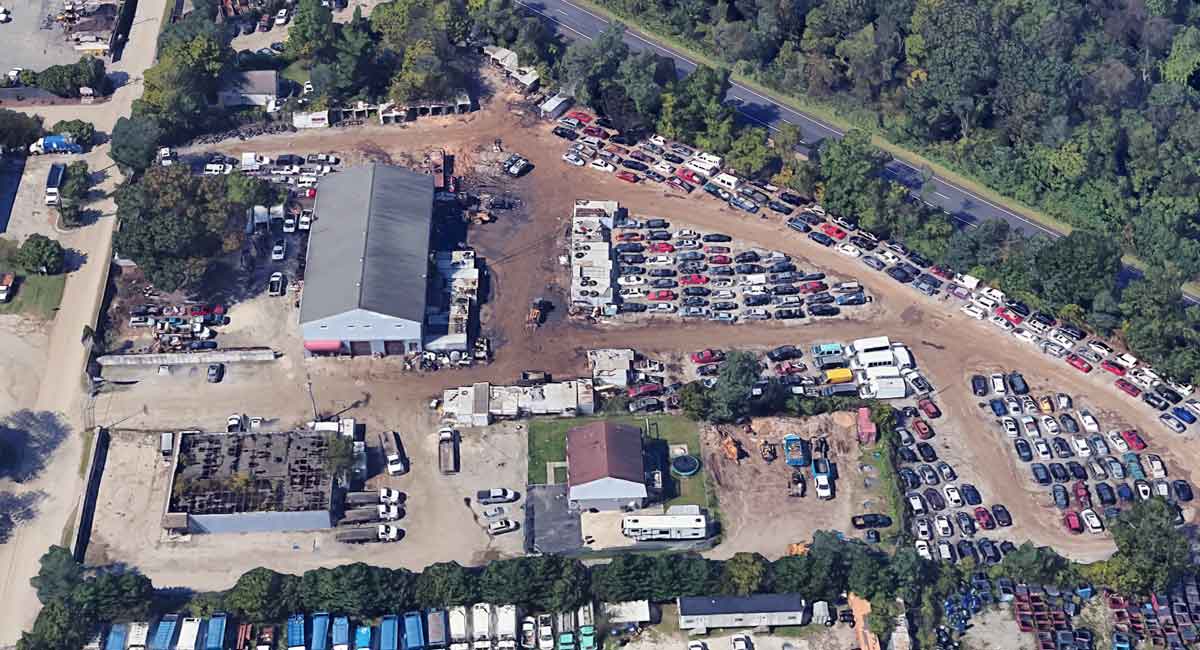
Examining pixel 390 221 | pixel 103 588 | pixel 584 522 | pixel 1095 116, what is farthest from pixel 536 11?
pixel 103 588

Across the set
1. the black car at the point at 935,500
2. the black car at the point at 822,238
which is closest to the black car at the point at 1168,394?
the black car at the point at 935,500

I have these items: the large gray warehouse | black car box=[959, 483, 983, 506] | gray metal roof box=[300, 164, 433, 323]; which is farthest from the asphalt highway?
the large gray warehouse

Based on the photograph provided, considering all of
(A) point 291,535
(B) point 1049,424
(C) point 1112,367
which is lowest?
(A) point 291,535

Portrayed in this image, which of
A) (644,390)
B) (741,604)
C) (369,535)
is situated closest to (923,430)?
(644,390)

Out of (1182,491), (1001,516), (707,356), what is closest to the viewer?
(1001,516)

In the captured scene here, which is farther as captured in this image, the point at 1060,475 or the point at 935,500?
the point at 1060,475

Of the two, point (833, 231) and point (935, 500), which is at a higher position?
point (833, 231)

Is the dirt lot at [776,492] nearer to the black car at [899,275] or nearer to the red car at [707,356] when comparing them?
the red car at [707,356]

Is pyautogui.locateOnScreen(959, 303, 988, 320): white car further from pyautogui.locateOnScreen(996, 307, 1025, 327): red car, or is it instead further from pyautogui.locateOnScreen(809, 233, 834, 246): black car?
pyautogui.locateOnScreen(809, 233, 834, 246): black car

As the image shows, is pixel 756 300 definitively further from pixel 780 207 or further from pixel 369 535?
pixel 369 535
